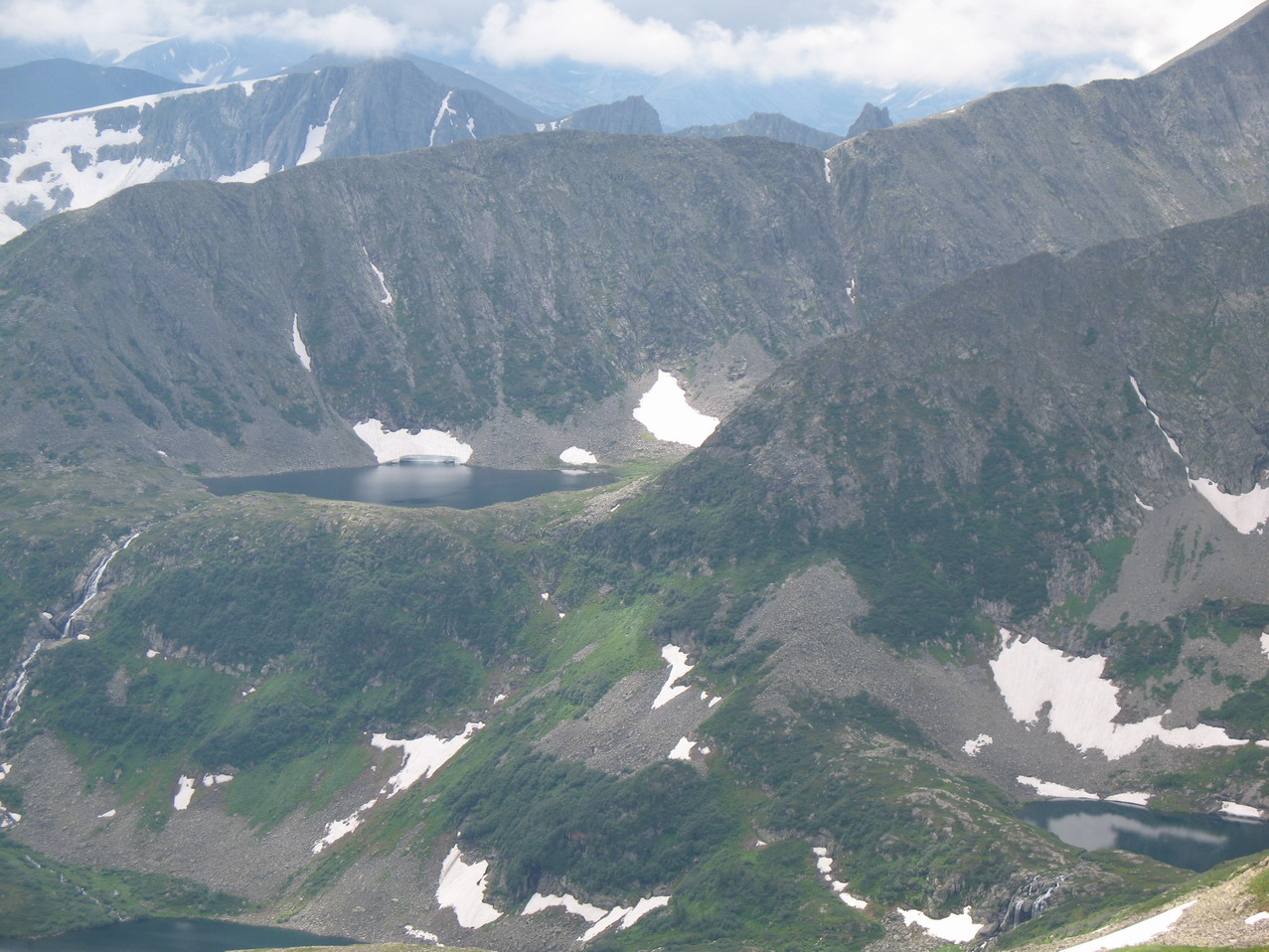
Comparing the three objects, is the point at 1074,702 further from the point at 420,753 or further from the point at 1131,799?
the point at 420,753

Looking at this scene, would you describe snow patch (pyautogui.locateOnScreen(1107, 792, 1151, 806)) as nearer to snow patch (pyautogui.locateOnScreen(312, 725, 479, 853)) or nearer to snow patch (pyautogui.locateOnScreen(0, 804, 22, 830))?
snow patch (pyautogui.locateOnScreen(312, 725, 479, 853))

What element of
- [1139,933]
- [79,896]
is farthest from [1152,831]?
[79,896]

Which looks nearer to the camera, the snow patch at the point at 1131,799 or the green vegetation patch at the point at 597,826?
the green vegetation patch at the point at 597,826

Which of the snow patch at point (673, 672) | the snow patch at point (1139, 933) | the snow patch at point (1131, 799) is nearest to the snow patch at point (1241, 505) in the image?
the snow patch at point (1131, 799)

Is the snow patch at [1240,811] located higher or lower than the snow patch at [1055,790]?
lower

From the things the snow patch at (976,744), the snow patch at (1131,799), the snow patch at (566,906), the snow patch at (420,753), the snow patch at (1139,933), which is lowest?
the snow patch at (1131,799)

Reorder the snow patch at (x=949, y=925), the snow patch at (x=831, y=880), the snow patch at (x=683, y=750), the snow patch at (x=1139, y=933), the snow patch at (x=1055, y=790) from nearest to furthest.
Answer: the snow patch at (x=1139, y=933), the snow patch at (x=949, y=925), the snow patch at (x=831, y=880), the snow patch at (x=1055, y=790), the snow patch at (x=683, y=750)

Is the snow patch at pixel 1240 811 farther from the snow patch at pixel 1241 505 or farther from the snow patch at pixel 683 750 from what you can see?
the snow patch at pixel 683 750
